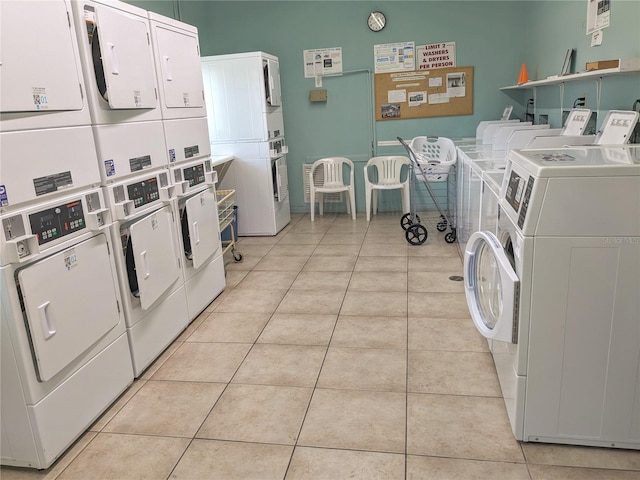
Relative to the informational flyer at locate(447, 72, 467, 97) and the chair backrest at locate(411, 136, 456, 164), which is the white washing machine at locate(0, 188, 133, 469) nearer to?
the chair backrest at locate(411, 136, 456, 164)

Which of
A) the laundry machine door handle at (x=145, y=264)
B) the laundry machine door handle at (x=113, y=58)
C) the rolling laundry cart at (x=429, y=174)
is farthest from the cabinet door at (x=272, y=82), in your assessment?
the laundry machine door handle at (x=145, y=264)

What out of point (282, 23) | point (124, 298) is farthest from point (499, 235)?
point (282, 23)

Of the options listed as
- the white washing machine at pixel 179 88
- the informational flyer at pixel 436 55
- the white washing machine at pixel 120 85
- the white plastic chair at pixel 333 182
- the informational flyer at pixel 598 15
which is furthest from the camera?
the white plastic chair at pixel 333 182

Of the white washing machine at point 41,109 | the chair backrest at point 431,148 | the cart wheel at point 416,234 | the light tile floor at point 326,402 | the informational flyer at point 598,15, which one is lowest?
the light tile floor at point 326,402

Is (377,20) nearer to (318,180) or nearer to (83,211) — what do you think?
(318,180)

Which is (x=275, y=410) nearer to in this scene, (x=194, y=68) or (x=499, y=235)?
(x=499, y=235)

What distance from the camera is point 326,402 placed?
234cm

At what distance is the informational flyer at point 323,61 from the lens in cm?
602

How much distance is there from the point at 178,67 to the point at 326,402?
221 cm

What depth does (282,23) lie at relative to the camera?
6043 millimetres

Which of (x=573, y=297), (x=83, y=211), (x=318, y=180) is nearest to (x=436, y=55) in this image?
(x=318, y=180)

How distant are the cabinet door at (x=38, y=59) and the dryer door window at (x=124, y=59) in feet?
0.57

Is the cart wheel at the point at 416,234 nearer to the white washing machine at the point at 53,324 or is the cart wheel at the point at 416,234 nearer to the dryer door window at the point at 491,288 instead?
the dryer door window at the point at 491,288

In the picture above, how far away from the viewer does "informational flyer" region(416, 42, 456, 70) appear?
19.0ft
